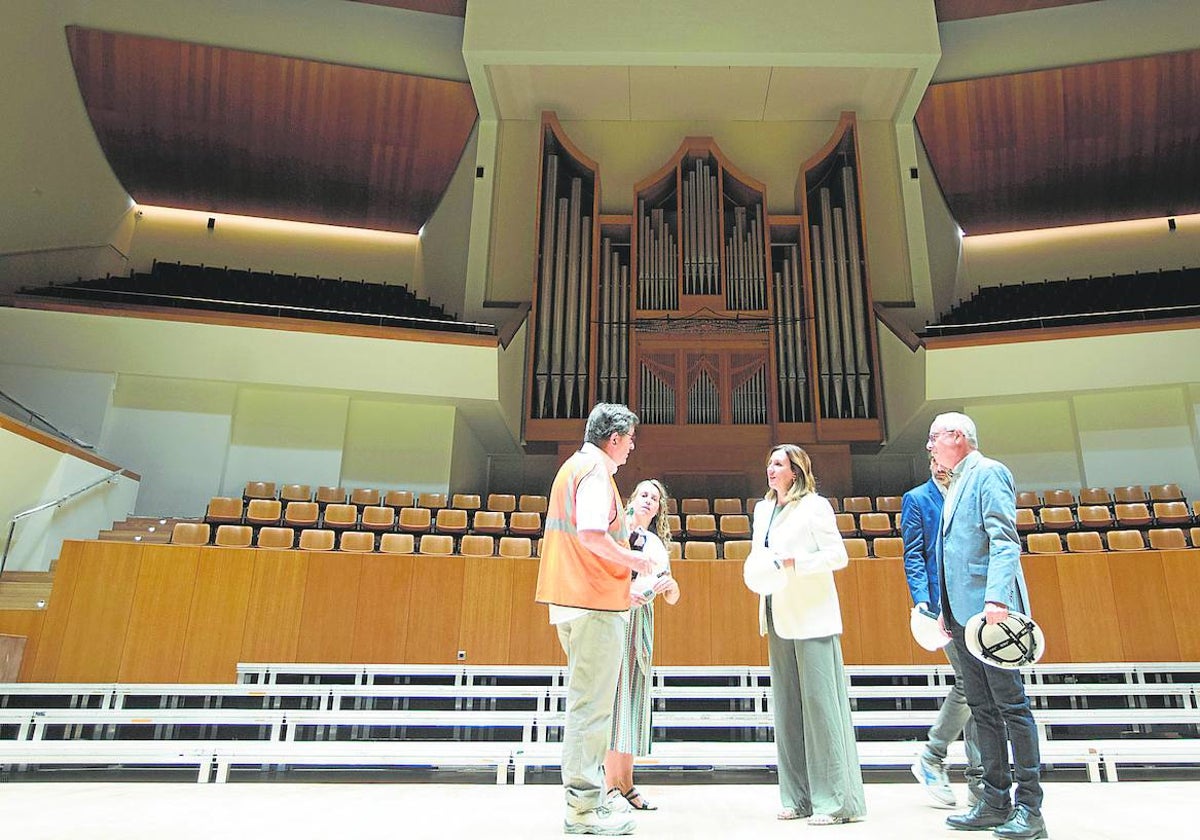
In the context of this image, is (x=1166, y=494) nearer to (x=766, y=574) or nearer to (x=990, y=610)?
(x=990, y=610)

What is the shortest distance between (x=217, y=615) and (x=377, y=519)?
1838mm

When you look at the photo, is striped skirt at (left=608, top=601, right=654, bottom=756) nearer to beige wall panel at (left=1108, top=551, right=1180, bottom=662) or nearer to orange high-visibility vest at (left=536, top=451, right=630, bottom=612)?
orange high-visibility vest at (left=536, top=451, right=630, bottom=612)

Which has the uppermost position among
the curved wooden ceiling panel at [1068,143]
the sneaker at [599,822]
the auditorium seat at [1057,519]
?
the curved wooden ceiling panel at [1068,143]

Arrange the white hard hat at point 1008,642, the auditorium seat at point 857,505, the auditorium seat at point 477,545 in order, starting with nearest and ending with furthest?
the white hard hat at point 1008,642 → the auditorium seat at point 477,545 → the auditorium seat at point 857,505

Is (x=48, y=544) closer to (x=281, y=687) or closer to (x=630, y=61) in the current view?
(x=281, y=687)

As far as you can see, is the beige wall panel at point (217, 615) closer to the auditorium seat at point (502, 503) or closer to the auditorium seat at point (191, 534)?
the auditorium seat at point (191, 534)

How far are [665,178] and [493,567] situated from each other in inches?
233

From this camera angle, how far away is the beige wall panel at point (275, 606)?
5008 millimetres

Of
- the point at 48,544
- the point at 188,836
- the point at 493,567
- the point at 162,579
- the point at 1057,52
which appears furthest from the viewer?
the point at 1057,52

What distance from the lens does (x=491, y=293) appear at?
9273 millimetres

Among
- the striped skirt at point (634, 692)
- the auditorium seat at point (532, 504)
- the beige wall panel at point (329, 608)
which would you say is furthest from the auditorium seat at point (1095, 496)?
the beige wall panel at point (329, 608)

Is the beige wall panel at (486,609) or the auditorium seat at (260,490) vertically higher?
the auditorium seat at (260,490)

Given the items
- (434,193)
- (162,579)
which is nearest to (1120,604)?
(162,579)

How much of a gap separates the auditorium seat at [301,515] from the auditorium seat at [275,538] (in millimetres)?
856
